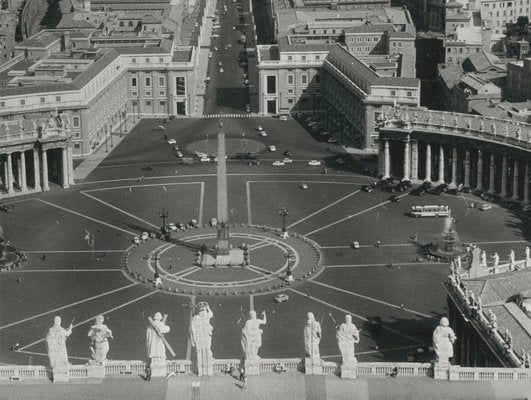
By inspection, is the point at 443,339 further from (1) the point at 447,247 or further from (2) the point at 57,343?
(1) the point at 447,247

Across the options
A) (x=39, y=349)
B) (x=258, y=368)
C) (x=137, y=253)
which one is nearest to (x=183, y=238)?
(x=137, y=253)

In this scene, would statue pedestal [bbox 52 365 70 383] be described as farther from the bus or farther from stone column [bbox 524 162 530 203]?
stone column [bbox 524 162 530 203]

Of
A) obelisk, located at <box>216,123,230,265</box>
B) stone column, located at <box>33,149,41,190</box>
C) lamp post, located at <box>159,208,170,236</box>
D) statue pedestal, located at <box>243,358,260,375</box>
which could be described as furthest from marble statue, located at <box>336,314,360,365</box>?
stone column, located at <box>33,149,41,190</box>

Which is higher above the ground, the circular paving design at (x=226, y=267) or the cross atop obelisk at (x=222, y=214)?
the cross atop obelisk at (x=222, y=214)

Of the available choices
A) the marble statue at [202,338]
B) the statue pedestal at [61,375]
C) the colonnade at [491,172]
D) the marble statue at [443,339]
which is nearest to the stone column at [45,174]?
the colonnade at [491,172]

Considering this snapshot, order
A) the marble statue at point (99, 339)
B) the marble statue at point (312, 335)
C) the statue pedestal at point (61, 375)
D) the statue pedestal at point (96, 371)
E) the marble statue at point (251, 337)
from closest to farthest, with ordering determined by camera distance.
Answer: the marble statue at point (251, 337), the marble statue at point (99, 339), the marble statue at point (312, 335), the statue pedestal at point (61, 375), the statue pedestal at point (96, 371)

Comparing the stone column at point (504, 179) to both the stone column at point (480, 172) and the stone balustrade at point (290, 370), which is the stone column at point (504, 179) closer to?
the stone column at point (480, 172)
